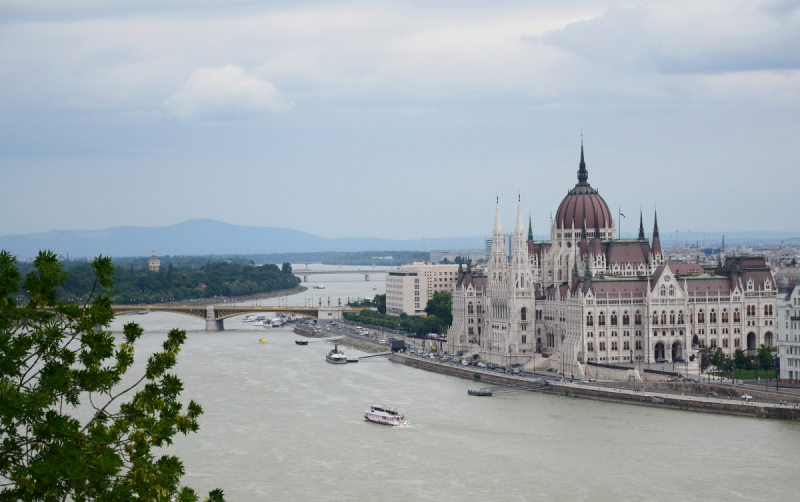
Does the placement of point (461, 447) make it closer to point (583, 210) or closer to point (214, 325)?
point (583, 210)

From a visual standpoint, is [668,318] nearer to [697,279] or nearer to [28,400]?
[697,279]

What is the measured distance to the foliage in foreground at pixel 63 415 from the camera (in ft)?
65.4

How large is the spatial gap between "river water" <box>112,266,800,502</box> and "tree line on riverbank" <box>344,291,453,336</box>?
30.5 metres

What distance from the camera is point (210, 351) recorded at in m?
95.4

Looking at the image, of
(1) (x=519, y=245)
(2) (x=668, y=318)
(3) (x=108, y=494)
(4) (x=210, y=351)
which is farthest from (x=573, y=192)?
(3) (x=108, y=494)

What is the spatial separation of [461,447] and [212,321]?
240ft

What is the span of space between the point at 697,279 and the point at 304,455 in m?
41.4

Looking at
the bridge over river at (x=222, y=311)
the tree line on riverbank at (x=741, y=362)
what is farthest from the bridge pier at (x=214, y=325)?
the tree line on riverbank at (x=741, y=362)

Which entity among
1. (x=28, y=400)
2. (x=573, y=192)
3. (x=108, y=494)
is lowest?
(x=108, y=494)

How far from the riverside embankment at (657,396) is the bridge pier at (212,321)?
1788 inches

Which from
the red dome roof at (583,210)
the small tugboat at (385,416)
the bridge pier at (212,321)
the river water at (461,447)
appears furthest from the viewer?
the bridge pier at (212,321)

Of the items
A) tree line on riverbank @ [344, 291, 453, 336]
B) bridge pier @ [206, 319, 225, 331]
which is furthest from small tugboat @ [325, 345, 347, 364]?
bridge pier @ [206, 319, 225, 331]

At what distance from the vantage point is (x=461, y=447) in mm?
53406

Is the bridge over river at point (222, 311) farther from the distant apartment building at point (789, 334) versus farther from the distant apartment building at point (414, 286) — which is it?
the distant apartment building at point (789, 334)
